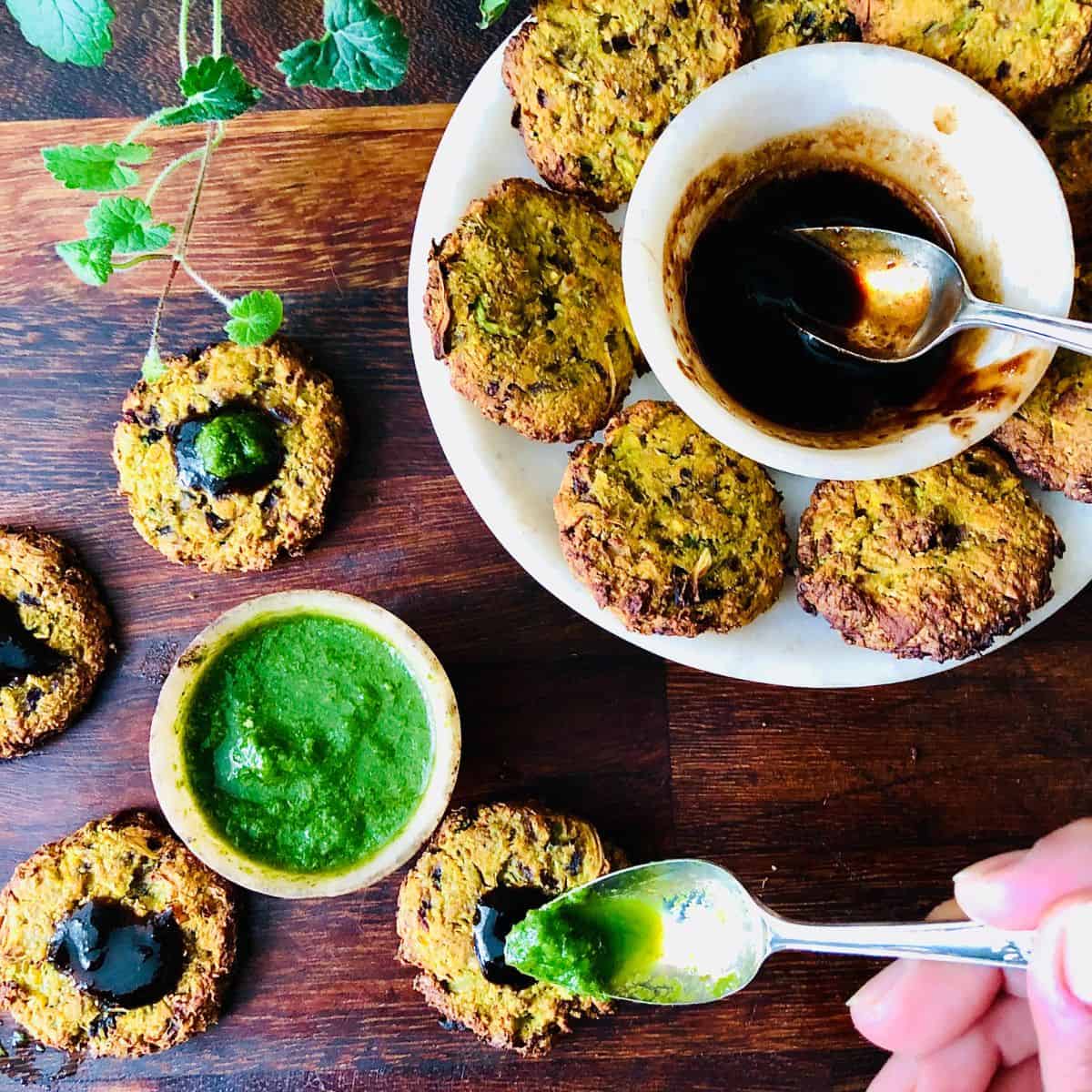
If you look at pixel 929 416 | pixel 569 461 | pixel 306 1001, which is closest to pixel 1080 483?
pixel 929 416

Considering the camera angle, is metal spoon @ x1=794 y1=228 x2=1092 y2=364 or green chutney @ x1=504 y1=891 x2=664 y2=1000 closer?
metal spoon @ x1=794 y1=228 x2=1092 y2=364

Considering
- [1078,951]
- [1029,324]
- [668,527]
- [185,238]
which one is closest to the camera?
[1078,951]

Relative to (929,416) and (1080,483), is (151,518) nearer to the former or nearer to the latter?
(929,416)

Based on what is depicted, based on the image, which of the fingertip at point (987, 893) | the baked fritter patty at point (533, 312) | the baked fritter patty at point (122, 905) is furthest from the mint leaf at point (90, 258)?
the fingertip at point (987, 893)

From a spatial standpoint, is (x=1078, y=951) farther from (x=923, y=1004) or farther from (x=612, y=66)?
(x=612, y=66)

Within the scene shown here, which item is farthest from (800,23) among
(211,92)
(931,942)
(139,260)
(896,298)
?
(931,942)

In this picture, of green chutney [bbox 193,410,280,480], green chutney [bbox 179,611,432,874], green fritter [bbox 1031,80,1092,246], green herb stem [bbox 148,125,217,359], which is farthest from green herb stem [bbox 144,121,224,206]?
green fritter [bbox 1031,80,1092,246]

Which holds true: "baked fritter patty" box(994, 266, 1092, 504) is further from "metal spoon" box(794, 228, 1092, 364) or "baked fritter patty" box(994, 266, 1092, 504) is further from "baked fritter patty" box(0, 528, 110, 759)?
"baked fritter patty" box(0, 528, 110, 759)
